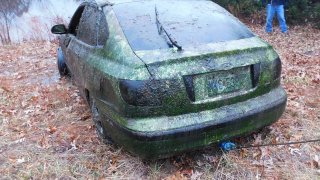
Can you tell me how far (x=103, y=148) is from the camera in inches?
160

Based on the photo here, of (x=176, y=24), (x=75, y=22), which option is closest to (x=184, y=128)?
(x=176, y=24)

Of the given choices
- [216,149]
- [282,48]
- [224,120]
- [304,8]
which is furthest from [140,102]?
[304,8]

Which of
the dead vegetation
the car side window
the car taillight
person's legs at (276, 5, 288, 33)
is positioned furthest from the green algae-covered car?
person's legs at (276, 5, 288, 33)

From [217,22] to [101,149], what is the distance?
1916 millimetres

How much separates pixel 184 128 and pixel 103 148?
52.4 inches

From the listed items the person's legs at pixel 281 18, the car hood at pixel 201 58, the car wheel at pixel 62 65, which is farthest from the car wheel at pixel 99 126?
the person's legs at pixel 281 18

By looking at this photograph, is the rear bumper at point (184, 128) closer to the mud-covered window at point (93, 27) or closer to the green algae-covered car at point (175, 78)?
the green algae-covered car at point (175, 78)

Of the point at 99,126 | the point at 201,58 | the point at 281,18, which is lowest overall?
the point at 281,18

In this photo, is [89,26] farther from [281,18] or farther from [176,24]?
[281,18]

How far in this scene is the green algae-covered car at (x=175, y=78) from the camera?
3.10 meters

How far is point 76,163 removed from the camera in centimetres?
384

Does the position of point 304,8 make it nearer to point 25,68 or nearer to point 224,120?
point 25,68

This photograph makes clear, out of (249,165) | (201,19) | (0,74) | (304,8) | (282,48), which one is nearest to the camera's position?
(249,165)

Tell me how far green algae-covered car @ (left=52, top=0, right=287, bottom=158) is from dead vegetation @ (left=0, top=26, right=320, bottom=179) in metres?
0.38
